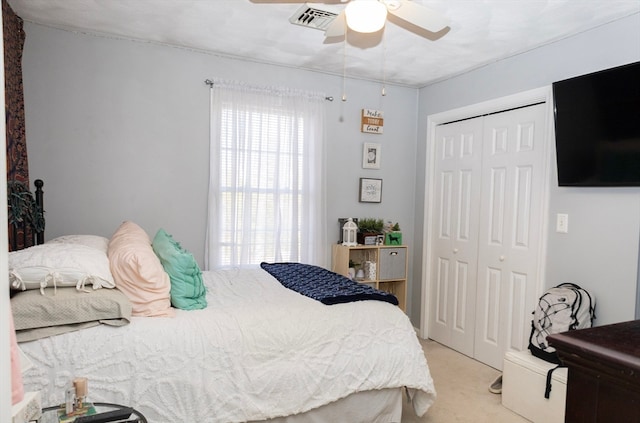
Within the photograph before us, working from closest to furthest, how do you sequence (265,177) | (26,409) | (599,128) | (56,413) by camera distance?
(26,409), (56,413), (599,128), (265,177)

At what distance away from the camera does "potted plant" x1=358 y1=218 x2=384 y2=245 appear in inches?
152

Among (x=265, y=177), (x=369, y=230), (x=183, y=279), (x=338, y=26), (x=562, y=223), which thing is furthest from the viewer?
(x=369, y=230)

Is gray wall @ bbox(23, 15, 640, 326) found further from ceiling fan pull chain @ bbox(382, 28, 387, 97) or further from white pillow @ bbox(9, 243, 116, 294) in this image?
white pillow @ bbox(9, 243, 116, 294)

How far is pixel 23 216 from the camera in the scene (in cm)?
235

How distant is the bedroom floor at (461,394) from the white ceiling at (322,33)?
8.38ft

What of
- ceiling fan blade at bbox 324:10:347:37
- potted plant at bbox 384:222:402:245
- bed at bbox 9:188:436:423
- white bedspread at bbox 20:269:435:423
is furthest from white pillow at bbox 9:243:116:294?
potted plant at bbox 384:222:402:245

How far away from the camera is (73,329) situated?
1724mm

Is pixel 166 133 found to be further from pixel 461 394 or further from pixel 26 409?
pixel 461 394

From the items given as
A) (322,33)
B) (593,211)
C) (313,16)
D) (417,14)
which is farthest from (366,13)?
(593,211)

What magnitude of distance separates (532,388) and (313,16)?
2771 millimetres

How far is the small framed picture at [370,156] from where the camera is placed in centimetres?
405

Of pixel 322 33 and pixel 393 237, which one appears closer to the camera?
pixel 322 33

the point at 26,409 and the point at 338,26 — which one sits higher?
the point at 338,26

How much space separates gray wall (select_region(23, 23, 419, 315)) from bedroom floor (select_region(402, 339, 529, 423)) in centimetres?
164
